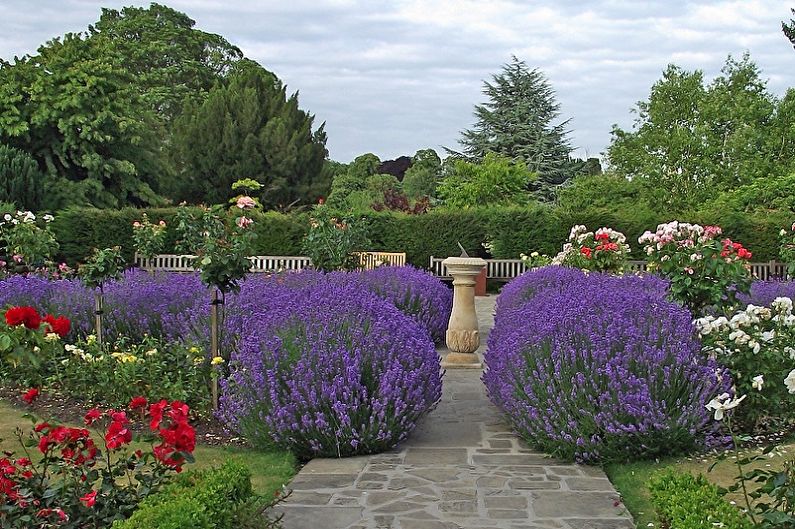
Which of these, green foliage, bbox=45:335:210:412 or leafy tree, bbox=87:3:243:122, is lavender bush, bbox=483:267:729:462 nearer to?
green foliage, bbox=45:335:210:412

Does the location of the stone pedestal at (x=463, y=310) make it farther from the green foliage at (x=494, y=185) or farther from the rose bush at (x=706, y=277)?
the green foliage at (x=494, y=185)

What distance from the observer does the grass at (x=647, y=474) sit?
413 cm

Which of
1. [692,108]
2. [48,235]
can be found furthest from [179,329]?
[692,108]

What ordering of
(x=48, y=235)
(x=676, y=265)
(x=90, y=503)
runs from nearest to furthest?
1. (x=90, y=503)
2. (x=676, y=265)
3. (x=48, y=235)

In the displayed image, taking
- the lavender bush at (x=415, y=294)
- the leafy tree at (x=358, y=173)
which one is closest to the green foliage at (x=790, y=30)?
the lavender bush at (x=415, y=294)

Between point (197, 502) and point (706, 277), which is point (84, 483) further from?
point (706, 277)

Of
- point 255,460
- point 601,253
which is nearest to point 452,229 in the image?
point 601,253

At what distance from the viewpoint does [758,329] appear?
5.60 metres

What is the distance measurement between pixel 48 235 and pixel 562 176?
2429 centimetres

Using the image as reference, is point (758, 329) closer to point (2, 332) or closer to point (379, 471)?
point (379, 471)

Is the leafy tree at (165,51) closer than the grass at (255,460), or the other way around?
the grass at (255,460)

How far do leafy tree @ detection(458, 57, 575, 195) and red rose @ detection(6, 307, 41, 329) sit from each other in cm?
3052

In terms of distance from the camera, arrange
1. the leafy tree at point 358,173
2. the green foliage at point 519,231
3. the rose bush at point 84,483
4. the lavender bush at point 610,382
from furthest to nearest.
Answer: the leafy tree at point 358,173 < the green foliage at point 519,231 < the lavender bush at point 610,382 < the rose bush at point 84,483

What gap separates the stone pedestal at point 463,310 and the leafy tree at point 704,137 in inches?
847
